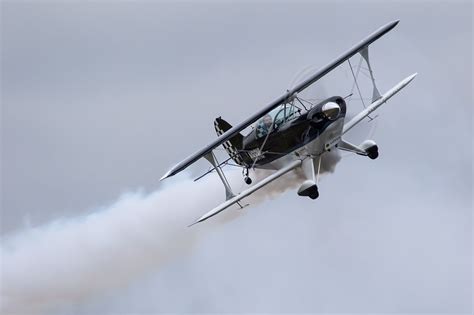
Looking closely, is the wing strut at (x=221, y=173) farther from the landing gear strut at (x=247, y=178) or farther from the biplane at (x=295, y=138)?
the landing gear strut at (x=247, y=178)

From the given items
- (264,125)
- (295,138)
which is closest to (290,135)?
(295,138)

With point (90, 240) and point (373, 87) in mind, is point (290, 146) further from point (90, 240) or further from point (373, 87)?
point (90, 240)

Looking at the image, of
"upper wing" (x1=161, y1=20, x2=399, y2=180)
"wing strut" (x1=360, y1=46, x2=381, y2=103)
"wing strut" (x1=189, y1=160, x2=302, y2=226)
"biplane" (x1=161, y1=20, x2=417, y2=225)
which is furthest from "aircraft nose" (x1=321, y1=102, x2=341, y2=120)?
"wing strut" (x1=360, y1=46, x2=381, y2=103)

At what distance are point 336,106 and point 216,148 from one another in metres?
5.19

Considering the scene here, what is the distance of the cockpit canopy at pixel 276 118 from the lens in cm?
7238

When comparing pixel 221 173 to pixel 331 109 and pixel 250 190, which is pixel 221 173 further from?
pixel 331 109

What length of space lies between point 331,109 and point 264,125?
3.47 metres

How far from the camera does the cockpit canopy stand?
237ft

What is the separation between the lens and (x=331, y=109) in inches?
2783

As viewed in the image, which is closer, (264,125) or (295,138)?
(295,138)

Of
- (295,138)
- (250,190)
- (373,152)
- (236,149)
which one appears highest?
(295,138)

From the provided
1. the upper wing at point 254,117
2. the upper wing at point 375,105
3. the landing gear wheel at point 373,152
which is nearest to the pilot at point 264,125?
the upper wing at point 254,117

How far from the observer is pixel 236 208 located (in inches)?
2992

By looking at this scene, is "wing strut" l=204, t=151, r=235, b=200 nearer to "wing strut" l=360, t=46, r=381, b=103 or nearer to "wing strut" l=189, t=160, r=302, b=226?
"wing strut" l=189, t=160, r=302, b=226
